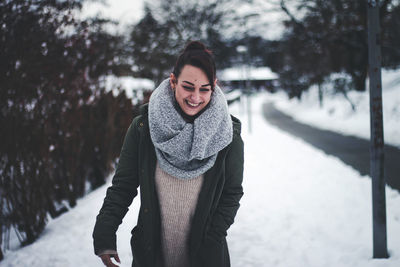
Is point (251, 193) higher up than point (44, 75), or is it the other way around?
point (44, 75)

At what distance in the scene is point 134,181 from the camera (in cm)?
164

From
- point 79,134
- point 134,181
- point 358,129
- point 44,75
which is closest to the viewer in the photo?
point 134,181

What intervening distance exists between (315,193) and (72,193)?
3.88m

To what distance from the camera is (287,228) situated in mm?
3709

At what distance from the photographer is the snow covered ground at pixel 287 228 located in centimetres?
306

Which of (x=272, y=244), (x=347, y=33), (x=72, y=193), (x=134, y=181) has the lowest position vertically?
(x=272, y=244)

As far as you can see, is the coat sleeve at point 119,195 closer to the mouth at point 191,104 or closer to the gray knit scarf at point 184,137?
the gray knit scarf at point 184,137

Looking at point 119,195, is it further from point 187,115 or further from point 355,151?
point 355,151

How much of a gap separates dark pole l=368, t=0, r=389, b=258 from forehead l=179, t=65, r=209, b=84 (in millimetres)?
1722

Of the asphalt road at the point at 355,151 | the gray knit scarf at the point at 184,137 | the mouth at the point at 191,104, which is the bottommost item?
the asphalt road at the point at 355,151

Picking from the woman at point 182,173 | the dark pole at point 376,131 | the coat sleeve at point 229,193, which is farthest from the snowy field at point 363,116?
the woman at point 182,173

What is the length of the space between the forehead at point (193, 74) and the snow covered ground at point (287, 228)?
7.14 feet

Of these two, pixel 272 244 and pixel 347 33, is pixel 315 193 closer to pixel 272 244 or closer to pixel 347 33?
pixel 272 244

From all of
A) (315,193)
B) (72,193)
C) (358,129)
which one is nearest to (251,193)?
(315,193)
